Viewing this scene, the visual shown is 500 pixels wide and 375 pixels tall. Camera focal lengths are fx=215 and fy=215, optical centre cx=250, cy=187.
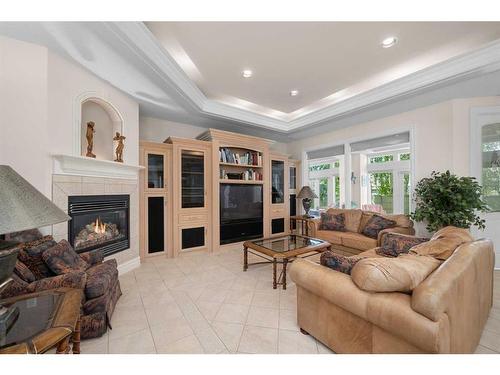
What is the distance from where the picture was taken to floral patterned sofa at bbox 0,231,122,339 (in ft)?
5.24

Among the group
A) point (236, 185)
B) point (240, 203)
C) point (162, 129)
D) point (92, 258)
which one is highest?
point (162, 129)

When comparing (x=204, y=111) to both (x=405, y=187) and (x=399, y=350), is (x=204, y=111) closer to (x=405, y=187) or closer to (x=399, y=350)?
(x=399, y=350)

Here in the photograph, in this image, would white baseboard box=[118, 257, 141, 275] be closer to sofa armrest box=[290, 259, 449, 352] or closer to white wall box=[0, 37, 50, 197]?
white wall box=[0, 37, 50, 197]

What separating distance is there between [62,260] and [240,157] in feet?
11.0

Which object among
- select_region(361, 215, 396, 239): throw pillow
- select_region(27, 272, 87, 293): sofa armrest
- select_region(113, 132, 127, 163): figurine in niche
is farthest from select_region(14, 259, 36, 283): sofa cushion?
select_region(361, 215, 396, 239): throw pillow

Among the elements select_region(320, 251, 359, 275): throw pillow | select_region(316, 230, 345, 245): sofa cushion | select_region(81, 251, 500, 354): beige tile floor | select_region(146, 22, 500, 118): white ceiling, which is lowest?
select_region(81, 251, 500, 354): beige tile floor

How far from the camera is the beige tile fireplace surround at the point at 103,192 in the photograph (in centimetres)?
233

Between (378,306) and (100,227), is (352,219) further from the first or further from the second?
(100,227)

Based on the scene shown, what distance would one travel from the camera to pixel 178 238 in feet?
12.3

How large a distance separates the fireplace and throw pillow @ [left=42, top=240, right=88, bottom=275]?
66cm

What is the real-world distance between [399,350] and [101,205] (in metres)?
3.29

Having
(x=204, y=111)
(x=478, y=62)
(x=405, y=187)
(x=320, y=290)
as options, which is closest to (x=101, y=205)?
(x=204, y=111)

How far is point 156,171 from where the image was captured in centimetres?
370

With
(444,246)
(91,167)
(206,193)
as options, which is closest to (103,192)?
(91,167)
